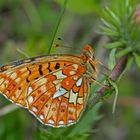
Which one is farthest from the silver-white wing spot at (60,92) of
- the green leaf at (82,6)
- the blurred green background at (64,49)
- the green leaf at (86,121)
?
the green leaf at (82,6)

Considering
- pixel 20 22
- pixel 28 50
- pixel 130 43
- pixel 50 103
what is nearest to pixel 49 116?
pixel 50 103

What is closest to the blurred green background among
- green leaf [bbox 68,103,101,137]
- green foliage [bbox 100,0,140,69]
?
green leaf [bbox 68,103,101,137]

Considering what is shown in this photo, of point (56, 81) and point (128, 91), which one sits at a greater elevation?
point (56, 81)

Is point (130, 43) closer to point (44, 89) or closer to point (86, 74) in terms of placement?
point (86, 74)

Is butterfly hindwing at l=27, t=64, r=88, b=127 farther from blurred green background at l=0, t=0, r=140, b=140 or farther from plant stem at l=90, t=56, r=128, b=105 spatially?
blurred green background at l=0, t=0, r=140, b=140

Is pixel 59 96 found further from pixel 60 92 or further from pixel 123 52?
pixel 123 52
